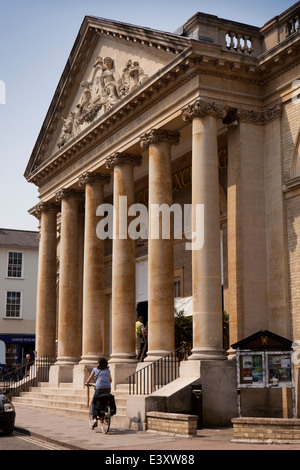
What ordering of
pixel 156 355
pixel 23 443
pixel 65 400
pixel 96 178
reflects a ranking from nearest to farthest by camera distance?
pixel 23 443 < pixel 156 355 < pixel 65 400 < pixel 96 178

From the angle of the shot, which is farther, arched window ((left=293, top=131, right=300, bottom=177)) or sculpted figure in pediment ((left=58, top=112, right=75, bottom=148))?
sculpted figure in pediment ((left=58, top=112, right=75, bottom=148))

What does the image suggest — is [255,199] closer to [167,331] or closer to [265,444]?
[167,331]

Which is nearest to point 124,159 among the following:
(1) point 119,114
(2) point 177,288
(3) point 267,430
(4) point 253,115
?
(1) point 119,114

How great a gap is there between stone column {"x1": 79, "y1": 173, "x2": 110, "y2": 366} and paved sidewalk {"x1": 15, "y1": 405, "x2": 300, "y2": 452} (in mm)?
5985

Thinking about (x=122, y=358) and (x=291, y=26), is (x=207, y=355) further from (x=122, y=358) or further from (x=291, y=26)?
(x=291, y=26)

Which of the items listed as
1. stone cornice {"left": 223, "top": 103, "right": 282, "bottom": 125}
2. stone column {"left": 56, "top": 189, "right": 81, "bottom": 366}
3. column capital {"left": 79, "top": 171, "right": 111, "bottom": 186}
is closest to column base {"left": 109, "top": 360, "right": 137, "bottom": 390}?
stone column {"left": 56, "top": 189, "right": 81, "bottom": 366}

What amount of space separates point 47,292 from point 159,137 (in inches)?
450

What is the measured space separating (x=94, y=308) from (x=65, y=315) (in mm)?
2664

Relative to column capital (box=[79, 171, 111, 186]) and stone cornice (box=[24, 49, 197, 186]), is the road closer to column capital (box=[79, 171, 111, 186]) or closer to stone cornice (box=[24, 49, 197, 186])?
stone cornice (box=[24, 49, 197, 186])

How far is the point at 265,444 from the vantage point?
12.8m

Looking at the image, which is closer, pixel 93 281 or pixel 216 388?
pixel 216 388

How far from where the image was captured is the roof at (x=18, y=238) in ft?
174

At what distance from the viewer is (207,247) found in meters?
18.3

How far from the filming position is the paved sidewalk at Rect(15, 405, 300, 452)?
12.7m
